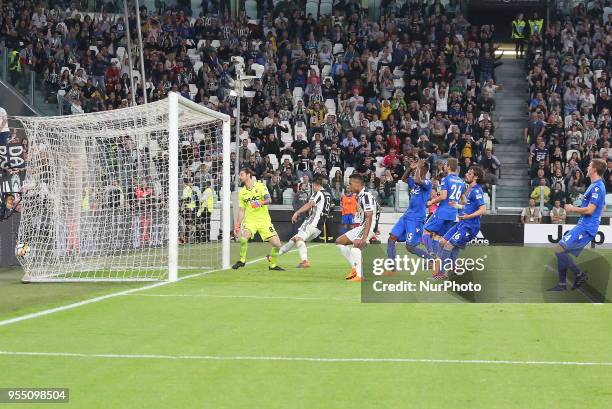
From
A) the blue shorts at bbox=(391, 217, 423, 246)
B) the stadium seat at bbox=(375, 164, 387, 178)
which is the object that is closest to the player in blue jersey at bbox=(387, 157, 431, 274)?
the blue shorts at bbox=(391, 217, 423, 246)

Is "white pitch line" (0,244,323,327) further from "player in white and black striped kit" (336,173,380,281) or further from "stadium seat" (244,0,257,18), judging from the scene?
"stadium seat" (244,0,257,18)

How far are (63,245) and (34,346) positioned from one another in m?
8.65

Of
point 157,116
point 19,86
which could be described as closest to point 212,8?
point 19,86

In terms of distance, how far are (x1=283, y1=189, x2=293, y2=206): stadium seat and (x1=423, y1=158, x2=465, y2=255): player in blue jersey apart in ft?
44.9

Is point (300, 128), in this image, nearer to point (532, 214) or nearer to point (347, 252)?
point (532, 214)

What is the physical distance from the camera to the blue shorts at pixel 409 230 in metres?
16.9

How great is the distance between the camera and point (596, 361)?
8656 millimetres

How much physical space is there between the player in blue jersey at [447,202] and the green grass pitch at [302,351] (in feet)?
9.66

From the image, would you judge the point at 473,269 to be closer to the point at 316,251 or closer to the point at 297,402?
the point at 297,402

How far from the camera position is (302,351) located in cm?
902

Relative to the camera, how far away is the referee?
38688 mm

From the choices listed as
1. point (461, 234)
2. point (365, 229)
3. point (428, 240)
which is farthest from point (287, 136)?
point (365, 229)

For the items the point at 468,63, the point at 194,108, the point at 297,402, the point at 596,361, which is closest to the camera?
the point at 297,402

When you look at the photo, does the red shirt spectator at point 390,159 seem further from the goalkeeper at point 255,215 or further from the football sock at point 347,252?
the football sock at point 347,252
